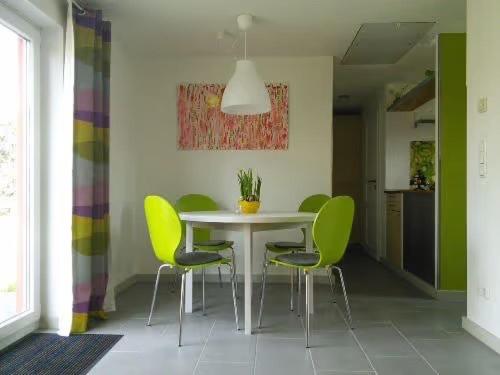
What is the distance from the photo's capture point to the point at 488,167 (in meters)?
2.50

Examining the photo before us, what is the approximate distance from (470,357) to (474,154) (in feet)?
4.12

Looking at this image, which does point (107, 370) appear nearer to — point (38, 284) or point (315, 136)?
point (38, 284)

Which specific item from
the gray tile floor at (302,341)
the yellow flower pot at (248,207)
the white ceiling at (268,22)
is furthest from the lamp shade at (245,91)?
the gray tile floor at (302,341)

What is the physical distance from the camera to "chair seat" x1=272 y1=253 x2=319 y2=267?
260 centimetres

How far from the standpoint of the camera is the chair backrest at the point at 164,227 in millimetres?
2488

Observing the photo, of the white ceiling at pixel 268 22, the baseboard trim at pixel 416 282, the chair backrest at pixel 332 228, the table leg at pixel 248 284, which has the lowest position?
the baseboard trim at pixel 416 282

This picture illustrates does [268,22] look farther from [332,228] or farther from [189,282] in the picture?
[189,282]

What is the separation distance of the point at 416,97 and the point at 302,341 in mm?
3196

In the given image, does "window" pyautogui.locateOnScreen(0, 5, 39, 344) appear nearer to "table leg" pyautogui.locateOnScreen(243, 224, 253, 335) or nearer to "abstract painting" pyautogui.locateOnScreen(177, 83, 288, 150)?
"table leg" pyautogui.locateOnScreen(243, 224, 253, 335)

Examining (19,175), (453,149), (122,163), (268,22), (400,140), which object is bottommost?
(19,175)

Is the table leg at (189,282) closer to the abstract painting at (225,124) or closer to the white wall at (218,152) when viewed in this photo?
the white wall at (218,152)

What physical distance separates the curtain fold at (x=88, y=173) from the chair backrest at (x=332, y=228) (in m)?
1.54

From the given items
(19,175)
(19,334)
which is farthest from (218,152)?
(19,334)

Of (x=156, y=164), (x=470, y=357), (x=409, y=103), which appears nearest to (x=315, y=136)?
(x=409, y=103)
